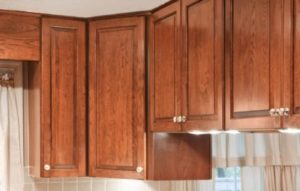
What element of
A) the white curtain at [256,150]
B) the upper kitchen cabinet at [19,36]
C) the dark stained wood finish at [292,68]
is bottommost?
the white curtain at [256,150]

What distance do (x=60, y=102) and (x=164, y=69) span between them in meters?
0.75

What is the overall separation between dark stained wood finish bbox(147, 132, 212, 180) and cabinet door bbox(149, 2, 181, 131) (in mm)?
124

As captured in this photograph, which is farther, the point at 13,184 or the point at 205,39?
the point at 13,184

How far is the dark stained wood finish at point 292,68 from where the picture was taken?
1.73 meters

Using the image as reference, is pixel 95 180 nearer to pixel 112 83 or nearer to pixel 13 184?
pixel 13 184

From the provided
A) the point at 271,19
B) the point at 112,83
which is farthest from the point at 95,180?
the point at 271,19

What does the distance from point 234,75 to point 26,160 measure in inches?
70.6

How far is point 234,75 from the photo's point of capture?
212 centimetres

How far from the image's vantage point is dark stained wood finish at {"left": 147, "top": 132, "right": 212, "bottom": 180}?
118 inches

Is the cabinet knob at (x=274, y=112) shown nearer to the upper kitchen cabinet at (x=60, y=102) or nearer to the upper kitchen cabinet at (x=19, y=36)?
the upper kitchen cabinet at (x=60, y=102)

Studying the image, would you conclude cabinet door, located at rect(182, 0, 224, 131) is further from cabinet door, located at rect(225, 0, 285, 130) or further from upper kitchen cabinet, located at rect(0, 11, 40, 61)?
upper kitchen cabinet, located at rect(0, 11, 40, 61)

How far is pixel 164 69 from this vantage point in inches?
112

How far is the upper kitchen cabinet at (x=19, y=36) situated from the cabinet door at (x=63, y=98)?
0.19 feet

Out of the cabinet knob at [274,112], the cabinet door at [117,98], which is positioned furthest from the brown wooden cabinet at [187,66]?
the cabinet knob at [274,112]
